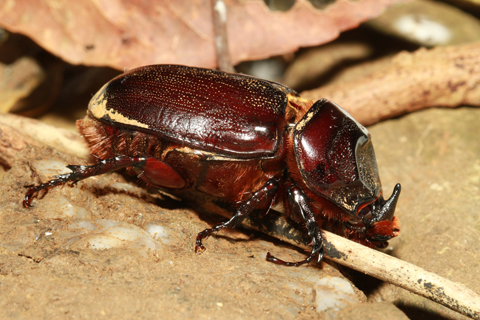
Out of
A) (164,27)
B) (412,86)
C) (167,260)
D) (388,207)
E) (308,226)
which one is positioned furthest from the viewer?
(164,27)

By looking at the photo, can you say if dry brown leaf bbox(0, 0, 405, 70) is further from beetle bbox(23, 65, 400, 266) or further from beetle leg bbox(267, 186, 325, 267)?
beetle leg bbox(267, 186, 325, 267)

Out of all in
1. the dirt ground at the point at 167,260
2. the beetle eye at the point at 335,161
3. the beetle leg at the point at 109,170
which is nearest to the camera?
the dirt ground at the point at 167,260

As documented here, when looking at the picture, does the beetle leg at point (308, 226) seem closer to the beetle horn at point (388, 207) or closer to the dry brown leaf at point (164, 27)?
the beetle horn at point (388, 207)

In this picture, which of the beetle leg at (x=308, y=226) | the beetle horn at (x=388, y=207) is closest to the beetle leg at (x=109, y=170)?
the beetle leg at (x=308, y=226)

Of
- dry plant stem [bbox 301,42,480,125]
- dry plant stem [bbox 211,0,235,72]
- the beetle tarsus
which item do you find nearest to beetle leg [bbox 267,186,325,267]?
the beetle tarsus

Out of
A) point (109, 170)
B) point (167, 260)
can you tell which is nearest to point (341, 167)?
point (167, 260)

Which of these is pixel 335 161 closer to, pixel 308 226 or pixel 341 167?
pixel 341 167

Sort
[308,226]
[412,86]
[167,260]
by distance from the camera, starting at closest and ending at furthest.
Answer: [167,260], [308,226], [412,86]

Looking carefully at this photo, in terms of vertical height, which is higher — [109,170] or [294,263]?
[109,170]
